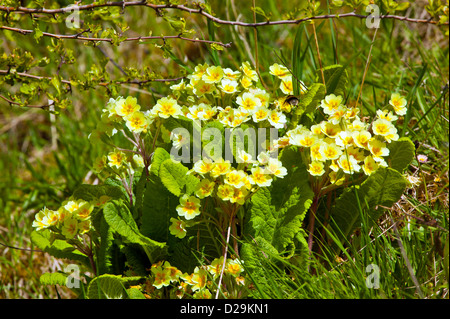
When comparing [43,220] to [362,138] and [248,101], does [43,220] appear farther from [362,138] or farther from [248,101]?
[362,138]

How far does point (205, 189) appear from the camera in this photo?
1582 mm

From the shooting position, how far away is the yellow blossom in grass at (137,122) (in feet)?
5.65

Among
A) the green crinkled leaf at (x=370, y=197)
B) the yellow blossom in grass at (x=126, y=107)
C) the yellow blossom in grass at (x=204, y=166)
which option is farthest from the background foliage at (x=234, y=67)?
the yellow blossom in grass at (x=204, y=166)

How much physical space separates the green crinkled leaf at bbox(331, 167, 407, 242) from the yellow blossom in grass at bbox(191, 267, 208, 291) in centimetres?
47

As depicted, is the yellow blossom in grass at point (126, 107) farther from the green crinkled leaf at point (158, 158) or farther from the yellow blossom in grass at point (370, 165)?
the yellow blossom in grass at point (370, 165)

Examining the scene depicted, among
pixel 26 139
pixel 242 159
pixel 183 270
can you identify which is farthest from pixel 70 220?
pixel 26 139

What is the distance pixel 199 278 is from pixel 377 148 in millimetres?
696

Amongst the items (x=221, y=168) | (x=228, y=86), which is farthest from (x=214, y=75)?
(x=221, y=168)

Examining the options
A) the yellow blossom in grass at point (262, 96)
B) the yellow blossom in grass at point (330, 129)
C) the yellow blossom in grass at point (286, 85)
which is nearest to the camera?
the yellow blossom in grass at point (330, 129)

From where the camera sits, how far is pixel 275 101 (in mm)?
→ 1901

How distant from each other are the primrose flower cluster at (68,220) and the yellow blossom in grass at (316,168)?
2.34ft

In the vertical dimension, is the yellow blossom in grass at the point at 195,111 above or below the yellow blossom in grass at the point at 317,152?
above

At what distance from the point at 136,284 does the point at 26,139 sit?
2.64m
